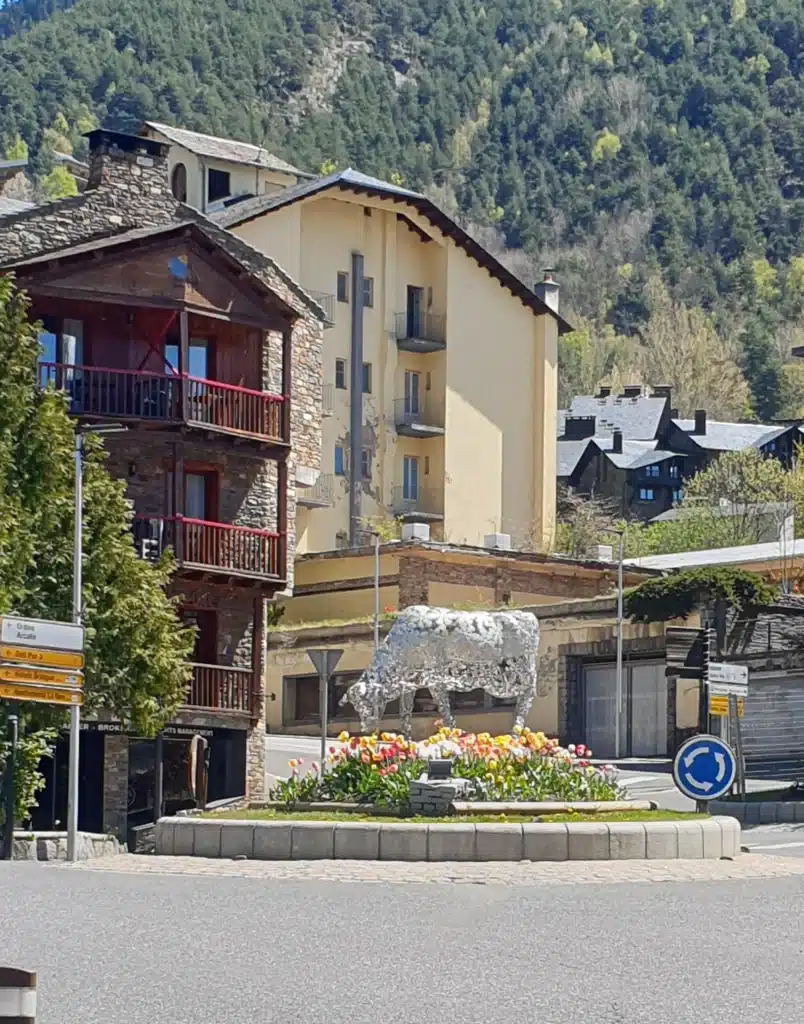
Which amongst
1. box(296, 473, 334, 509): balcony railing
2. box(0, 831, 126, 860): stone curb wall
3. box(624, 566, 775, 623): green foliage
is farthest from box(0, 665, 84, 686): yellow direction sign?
box(296, 473, 334, 509): balcony railing

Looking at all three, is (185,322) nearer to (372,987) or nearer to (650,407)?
(372,987)

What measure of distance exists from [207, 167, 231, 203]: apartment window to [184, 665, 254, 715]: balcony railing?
3253cm

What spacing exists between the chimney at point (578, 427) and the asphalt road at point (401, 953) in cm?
11992

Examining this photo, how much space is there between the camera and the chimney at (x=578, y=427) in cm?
14062

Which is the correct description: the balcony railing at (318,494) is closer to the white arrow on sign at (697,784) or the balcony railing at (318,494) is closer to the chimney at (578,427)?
the white arrow on sign at (697,784)

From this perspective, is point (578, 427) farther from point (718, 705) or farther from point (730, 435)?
point (718, 705)

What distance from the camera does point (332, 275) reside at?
76.7 m

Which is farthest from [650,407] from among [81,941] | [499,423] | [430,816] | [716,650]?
[81,941]

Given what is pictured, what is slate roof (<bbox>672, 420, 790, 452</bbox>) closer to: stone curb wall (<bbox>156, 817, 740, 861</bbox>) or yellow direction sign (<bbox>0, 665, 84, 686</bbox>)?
yellow direction sign (<bbox>0, 665, 84, 686</bbox>)

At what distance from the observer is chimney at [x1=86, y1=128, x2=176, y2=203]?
48.5 meters

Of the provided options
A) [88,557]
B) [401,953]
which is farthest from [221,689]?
[401,953]

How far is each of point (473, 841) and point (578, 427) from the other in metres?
117

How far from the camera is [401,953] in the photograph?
15.3 m

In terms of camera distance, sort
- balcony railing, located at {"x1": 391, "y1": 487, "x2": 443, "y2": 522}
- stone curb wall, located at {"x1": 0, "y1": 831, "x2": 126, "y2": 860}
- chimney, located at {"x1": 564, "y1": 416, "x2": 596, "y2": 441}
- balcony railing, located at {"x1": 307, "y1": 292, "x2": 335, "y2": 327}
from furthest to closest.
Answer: chimney, located at {"x1": 564, "y1": 416, "x2": 596, "y2": 441}
balcony railing, located at {"x1": 391, "y1": 487, "x2": 443, "y2": 522}
balcony railing, located at {"x1": 307, "y1": 292, "x2": 335, "y2": 327}
stone curb wall, located at {"x1": 0, "y1": 831, "x2": 126, "y2": 860}
